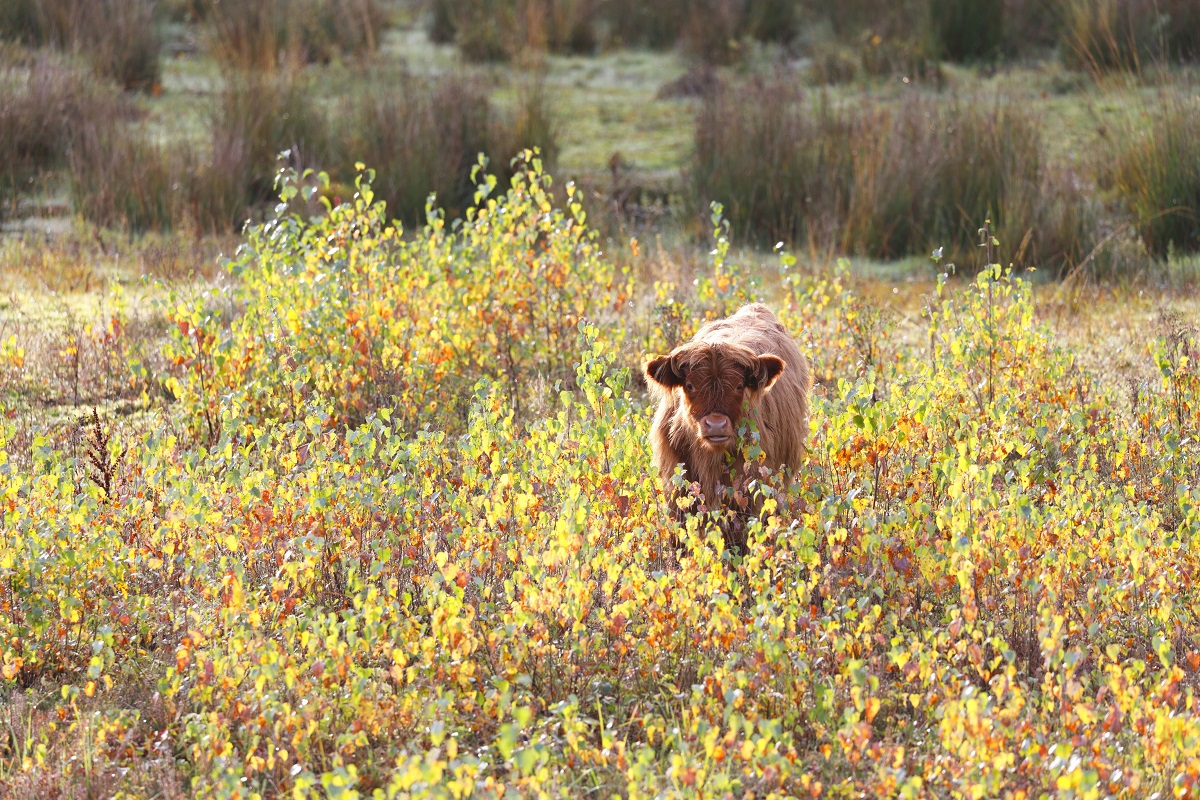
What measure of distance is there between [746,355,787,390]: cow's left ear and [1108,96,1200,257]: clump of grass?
5.13 metres

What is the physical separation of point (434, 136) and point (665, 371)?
19.2ft

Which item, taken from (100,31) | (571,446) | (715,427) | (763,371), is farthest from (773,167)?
(100,31)

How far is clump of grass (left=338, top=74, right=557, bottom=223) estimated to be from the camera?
962 cm

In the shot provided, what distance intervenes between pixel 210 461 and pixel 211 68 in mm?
9408

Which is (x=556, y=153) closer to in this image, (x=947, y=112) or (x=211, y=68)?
(x=947, y=112)

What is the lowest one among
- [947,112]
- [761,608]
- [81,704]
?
[81,704]

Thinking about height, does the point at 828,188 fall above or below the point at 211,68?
below

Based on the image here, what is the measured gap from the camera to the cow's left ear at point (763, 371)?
4.26 meters

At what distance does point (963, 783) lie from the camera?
9.70 ft

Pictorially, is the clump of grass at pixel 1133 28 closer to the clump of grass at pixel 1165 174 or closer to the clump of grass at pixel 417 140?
the clump of grass at pixel 1165 174

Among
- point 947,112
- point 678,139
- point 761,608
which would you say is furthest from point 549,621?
point 678,139

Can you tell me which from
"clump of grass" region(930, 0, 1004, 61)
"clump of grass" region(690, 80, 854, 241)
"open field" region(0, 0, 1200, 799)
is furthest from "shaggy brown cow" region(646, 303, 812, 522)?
"clump of grass" region(930, 0, 1004, 61)

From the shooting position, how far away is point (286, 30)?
12.5m

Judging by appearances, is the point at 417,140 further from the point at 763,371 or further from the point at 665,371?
the point at 763,371
